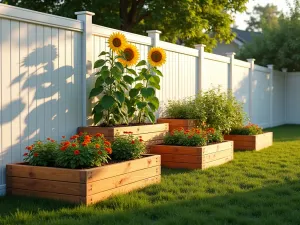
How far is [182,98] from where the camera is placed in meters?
9.84

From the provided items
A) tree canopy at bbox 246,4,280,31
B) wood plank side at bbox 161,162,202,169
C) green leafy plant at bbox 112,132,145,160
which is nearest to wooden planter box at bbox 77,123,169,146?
wood plank side at bbox 161,162,202,169

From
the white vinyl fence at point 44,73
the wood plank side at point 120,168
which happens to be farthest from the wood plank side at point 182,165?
the white vinyl fence at point 44,73

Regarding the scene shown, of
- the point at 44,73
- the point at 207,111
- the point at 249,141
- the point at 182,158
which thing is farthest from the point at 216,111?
the point at 44,73

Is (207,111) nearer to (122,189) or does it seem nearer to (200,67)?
(200,67)

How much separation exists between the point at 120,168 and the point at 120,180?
5.4 inches

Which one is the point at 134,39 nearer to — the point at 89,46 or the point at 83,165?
the point at 89,46

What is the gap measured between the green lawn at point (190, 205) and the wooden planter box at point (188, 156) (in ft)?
1.51

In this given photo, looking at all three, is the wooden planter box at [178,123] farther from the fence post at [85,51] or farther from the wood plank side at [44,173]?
the wood plank side at [44,173]

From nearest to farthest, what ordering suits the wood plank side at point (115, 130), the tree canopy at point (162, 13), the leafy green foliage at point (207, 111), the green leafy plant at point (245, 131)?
1. the wood plank side at point (115, 130)
2. the leafy green foliage at point (207, 111)
3. the green leafy plant at point (245, 131)
4. the tree canopy at point (162, 13)

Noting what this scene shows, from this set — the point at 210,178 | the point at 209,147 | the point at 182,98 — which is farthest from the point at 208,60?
the point at 210,178

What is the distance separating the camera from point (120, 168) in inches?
209

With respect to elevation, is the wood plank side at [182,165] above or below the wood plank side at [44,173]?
below

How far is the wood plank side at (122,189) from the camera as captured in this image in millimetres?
4887

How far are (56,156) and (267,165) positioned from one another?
3661 mm
